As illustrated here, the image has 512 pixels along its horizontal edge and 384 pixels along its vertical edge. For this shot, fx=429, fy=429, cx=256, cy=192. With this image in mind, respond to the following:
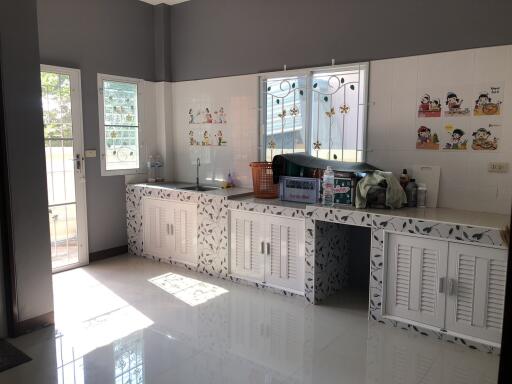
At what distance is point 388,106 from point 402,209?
0.92 m

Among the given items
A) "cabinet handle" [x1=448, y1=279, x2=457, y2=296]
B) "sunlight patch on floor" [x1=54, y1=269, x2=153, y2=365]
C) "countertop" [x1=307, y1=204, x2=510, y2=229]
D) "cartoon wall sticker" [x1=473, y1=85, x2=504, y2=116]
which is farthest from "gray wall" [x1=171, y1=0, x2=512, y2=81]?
"sunlight patch on floor" [x1=54, y1=269, x2=153, y2=365]

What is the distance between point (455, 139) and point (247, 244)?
196 cm

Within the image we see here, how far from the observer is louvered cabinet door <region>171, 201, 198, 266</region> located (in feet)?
14.5

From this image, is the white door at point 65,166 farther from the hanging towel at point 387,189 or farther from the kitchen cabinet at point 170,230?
the hanging towel at point 387,189

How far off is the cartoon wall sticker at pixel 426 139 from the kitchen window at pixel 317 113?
47 centimetres

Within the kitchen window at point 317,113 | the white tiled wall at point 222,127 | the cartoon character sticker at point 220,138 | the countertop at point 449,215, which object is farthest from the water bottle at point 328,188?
the cartoon character sticker at point 220,138

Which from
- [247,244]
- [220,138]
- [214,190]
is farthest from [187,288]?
[220,138]

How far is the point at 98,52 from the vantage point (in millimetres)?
4637

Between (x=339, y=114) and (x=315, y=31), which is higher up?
(x=315, y=31)

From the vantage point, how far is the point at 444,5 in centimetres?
329

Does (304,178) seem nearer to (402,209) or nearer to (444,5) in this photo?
(402,209)

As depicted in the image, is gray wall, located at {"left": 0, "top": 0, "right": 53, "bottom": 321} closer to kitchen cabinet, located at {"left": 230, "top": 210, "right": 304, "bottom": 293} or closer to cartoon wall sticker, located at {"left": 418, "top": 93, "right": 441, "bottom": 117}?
kitchen cabinet, located at {"left": 230, "top": 210, "right": 304, "bottom": 293}

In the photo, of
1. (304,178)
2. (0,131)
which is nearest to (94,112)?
(0,131)

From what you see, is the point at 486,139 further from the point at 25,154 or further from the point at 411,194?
the point at 25,154
